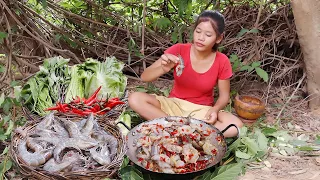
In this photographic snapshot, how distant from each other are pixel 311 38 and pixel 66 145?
2688 millimetres

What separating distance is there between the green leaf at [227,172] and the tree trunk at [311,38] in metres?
1.78

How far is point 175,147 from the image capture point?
8.73 feet

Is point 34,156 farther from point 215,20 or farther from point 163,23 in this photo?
point 163,23

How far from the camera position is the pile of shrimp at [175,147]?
8.43 feet

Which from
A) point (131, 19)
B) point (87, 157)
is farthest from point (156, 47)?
point (87, 157)

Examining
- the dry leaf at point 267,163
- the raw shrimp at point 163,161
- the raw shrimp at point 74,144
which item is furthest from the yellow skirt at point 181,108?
the raw shrimp at point 74,144

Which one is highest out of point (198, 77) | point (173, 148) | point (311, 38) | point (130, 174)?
point (311, 38)

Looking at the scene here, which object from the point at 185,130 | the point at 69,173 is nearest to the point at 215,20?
the point at 185,130

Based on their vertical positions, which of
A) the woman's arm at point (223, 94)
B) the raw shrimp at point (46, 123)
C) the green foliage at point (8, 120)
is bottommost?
the green foliage at point (8, 120)

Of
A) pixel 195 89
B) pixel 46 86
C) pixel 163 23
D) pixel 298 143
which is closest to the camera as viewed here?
pixel 298 143

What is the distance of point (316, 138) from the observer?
351 centimetres

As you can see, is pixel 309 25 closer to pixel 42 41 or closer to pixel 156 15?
pixel 156 15

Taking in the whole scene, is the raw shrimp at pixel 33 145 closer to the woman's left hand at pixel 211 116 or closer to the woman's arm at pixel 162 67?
the woman's arm at pixel 162 67

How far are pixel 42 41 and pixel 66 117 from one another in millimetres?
1554
